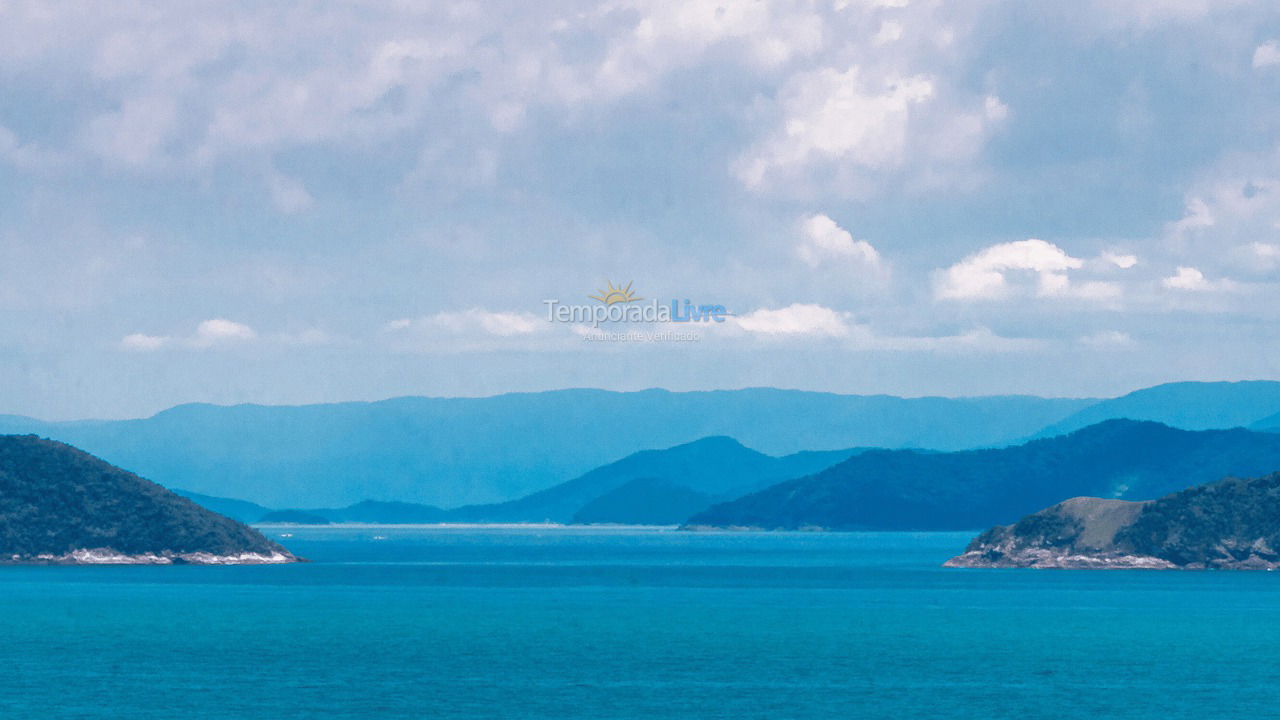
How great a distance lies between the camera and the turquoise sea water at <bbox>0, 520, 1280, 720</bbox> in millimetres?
91438

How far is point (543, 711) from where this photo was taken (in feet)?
290

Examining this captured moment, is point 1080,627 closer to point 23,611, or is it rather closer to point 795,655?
point 795,655

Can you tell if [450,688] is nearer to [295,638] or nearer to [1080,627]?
[295,638]

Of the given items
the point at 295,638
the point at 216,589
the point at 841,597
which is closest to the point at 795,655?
the point at 295,638

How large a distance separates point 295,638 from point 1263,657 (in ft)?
218

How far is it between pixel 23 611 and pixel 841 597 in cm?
8058

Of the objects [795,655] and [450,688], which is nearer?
[450,688]

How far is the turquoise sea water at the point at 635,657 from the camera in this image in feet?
300

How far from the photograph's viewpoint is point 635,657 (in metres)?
116

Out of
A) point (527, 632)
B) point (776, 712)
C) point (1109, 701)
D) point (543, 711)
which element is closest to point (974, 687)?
point (1109, 701)

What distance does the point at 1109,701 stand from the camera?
3686 inches

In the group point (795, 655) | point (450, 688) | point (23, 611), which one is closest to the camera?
point (450, 688)

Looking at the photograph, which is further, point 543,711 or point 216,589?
point 216,589

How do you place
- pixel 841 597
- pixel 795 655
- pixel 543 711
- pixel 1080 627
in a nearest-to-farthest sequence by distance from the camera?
1. pixel 543 711
2. pixel 795 655
3. pixel 1080 627
4. pixel 841 597
